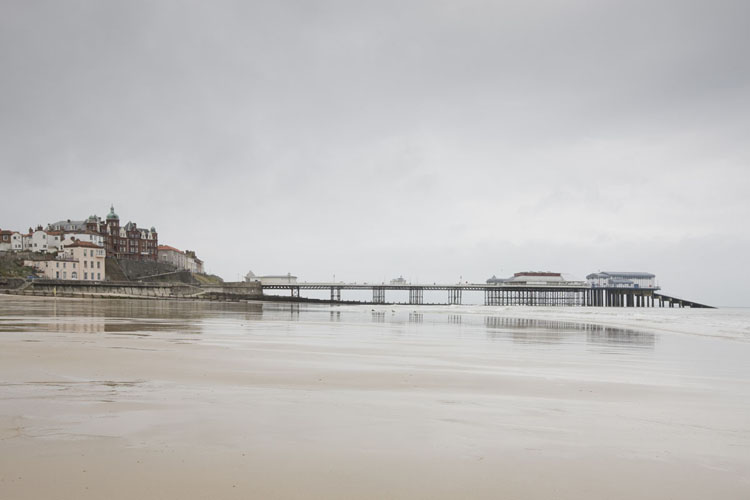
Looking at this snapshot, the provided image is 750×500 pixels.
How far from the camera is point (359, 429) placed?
15.9 ft

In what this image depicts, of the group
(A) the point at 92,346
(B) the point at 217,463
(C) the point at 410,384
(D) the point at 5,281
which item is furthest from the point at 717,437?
(D) the point at 5,281

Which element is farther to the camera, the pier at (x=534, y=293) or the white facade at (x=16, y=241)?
the pier at (x=534, y=293)

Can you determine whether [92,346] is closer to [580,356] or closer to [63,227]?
[580,356]

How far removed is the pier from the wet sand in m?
93.7

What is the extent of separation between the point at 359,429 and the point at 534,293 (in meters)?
125

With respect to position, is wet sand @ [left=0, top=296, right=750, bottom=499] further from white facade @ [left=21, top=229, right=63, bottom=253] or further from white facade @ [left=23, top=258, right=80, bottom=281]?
white facade @ [left=21, top=229, right=63, bottom=253]

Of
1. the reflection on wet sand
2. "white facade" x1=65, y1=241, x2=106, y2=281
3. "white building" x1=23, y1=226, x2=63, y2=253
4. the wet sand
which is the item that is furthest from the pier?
the wet sand

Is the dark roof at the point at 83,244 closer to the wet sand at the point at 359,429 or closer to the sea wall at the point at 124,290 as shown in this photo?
the sea wall at the point at 124,290

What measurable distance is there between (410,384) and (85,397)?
14.5 feet

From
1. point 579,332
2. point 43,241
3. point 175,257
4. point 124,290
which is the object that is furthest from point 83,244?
point 579,332

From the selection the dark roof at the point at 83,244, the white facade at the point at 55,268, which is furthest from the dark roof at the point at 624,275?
the white facade at the point at 55,268

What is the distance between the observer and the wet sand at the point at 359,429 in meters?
3.44

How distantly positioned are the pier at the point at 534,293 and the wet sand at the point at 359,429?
307 ft

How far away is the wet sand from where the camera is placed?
3436 mm
